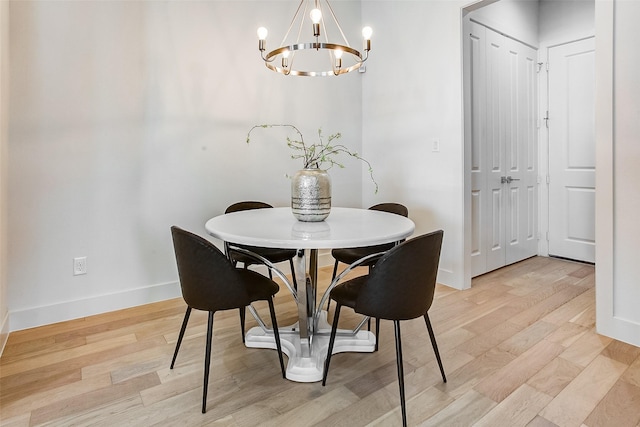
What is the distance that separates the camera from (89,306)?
8.27 ft

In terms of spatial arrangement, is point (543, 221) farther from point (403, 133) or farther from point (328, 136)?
point (328, 136)

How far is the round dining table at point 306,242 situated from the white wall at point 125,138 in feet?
2.97

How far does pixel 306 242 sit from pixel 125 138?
1.83m

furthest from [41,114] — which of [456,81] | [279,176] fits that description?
[456,81]

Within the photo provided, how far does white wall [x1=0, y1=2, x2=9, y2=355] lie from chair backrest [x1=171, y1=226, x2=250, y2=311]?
1.28 meters

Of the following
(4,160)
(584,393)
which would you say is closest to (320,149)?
(4,160)

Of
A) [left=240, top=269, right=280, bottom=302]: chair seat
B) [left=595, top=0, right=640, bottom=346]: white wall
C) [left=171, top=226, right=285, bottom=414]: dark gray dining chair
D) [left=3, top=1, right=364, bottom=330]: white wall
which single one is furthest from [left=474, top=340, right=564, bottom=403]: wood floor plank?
[left=3, top=1, right=364, bottom=330]: white wall

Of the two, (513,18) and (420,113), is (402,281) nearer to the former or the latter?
(420,113)

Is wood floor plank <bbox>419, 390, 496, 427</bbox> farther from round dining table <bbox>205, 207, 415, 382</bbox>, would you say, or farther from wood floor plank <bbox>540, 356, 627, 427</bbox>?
round dining table <bbox>205, 207, 415, 382</bbox>

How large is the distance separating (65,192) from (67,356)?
104 cm

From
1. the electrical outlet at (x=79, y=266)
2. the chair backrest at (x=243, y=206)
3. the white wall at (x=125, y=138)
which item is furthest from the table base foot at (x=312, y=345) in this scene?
the electrical outlet at (x=79, y=266)

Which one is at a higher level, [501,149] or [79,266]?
[501,149]

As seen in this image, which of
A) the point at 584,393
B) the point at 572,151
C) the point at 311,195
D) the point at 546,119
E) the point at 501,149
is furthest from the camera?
the point at 546,119

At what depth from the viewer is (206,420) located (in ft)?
4.77
